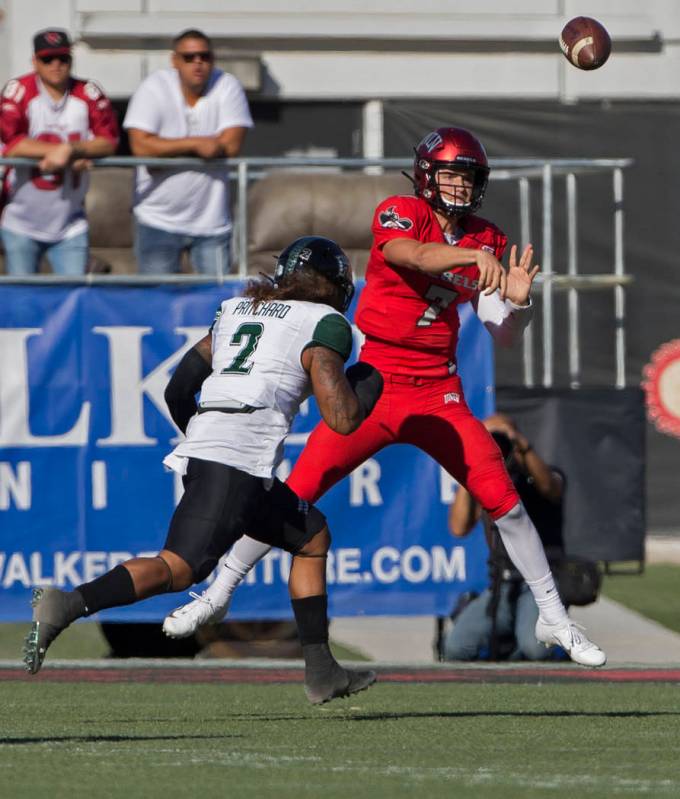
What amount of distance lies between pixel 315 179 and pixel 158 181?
1008 mm

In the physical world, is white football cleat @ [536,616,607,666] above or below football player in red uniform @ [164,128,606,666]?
below

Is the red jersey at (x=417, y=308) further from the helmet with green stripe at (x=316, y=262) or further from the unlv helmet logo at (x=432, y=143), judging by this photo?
the helmet with green stripe at (x=316, y=262)

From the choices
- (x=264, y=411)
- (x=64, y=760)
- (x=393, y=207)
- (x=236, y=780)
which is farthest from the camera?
(x=393, y=207)

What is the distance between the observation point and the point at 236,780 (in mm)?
5566

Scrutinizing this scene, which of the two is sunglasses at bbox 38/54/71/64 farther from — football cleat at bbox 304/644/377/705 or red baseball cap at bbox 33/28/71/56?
football cleat at bbox 304/644/377/705

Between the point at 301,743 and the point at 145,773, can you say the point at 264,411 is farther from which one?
the point at 145,773

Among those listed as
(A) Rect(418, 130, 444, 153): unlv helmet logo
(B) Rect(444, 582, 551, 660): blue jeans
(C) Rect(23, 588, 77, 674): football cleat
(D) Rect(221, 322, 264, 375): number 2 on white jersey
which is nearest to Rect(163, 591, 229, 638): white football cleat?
(C) Rect(23, 588, 77, 674): football cleat

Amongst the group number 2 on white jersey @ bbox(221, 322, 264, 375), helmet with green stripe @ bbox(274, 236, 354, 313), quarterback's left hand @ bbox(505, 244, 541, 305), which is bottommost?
number 2 on white jersey @ bbox(221, 322, 264, 375)

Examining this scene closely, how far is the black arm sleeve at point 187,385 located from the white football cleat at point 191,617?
723mm

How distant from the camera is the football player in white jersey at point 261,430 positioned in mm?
6805

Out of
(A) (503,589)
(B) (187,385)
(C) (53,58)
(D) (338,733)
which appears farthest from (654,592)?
(D) (338,733)

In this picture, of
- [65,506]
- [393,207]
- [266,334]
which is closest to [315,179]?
[65,506]

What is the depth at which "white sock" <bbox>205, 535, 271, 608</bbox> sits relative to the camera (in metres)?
7.73

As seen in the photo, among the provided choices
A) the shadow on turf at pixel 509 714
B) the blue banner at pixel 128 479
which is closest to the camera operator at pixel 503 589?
the blue banner at pixel 128 479
